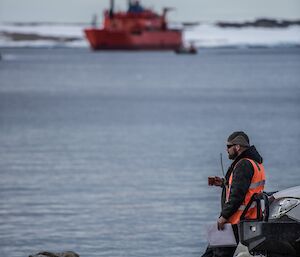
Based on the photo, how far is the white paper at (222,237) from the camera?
9.79 m

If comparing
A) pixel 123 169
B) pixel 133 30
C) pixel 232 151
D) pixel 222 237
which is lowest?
pixel 222 237

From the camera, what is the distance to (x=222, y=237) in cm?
980

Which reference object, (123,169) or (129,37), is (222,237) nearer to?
(123,169)

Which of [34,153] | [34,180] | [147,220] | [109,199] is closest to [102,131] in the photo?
[34,153]

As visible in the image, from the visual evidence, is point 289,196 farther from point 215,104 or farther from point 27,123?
point 215,104

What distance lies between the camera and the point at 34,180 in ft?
78.1

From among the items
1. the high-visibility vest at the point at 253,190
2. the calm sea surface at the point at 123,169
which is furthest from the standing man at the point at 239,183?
the calm sea surface at the point at 123,169

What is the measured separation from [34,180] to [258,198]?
569 inches

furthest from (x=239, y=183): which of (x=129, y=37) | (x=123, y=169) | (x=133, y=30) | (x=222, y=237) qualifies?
(x=129, y=37)

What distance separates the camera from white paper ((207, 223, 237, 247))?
9.79m

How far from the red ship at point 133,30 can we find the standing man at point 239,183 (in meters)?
179

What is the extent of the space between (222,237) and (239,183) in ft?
1.60

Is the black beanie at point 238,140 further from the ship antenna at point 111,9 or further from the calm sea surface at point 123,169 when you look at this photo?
the ship antenna at point 111,9

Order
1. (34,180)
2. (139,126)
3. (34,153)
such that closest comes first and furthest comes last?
1. (34,180)
2. (34,153)
3. (139,126)
